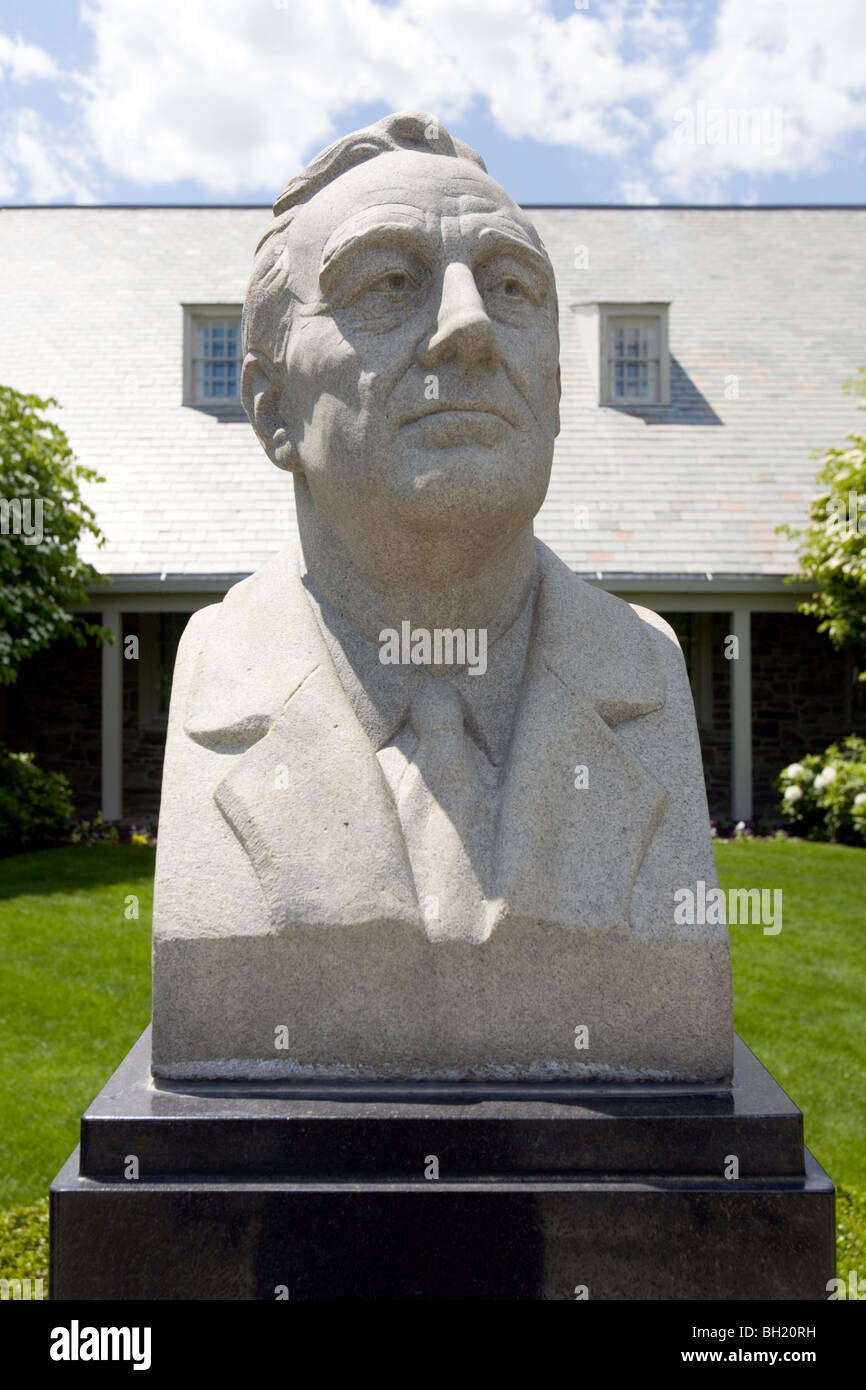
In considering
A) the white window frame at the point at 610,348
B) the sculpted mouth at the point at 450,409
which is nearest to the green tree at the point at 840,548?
the white window frame at the point at 610,348

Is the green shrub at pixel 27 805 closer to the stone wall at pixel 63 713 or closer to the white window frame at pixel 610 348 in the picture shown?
the stone wall at pixel 63 713

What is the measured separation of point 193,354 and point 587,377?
4.65m

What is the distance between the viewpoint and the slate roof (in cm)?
1301

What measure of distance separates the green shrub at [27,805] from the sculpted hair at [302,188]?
840 centimetres

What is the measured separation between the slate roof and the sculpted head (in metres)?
9.41

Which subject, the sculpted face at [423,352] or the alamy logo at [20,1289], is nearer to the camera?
the sculpted face at [423,352]

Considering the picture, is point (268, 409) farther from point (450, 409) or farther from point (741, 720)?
point (741, 720)

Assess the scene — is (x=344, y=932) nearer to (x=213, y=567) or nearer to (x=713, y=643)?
(x=213, y=567)

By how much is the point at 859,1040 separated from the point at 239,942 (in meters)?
4.35

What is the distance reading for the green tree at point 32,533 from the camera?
35.3 feet

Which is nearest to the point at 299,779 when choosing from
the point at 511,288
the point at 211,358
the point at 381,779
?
the point at 381,779

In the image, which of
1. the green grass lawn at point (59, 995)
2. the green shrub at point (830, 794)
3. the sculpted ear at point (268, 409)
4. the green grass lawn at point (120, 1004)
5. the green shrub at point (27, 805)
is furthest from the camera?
the green shrub at point (830, 794)

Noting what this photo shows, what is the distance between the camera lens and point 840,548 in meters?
11.8

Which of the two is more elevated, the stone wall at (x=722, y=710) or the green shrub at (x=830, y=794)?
the stone wall at (x=722, y=710)
